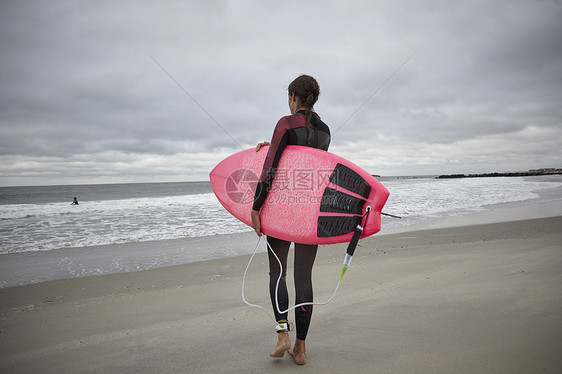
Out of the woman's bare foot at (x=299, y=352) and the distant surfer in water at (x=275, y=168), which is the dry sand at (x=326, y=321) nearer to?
the woman's bare foot at (x=299, y=352)

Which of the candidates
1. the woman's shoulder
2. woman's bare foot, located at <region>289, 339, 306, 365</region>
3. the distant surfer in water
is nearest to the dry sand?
woman's bare foot, located at <region>289, 339, 306, 365</region>

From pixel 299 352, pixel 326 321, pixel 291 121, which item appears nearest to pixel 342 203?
pixel 291 121

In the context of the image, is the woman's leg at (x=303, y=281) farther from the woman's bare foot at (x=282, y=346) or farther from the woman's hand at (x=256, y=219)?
the woman's hand at (x=256, y=219)

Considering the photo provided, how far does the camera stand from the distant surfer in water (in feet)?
5.90

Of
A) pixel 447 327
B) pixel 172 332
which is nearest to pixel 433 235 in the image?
pixel 447 327

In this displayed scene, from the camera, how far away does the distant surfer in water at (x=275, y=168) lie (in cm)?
180

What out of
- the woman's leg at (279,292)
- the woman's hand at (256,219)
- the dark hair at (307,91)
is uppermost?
the dark hair at (307,91)

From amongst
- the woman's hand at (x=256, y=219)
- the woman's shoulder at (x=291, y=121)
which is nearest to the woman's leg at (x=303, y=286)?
the woman's hand at (x=256, y=219)

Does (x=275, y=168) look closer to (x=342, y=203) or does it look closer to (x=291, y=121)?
(x=291, y=121)

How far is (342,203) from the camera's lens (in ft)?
6.16

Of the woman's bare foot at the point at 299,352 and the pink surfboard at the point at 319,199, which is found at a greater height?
the pink surfboard at the point at 319,199

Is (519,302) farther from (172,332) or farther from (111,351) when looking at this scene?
(111,351)

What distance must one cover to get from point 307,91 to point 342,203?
28.4 inches

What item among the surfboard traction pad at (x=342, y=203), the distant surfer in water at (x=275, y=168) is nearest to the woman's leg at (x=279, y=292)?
the distant surfer in water at (x=275, y=168)
